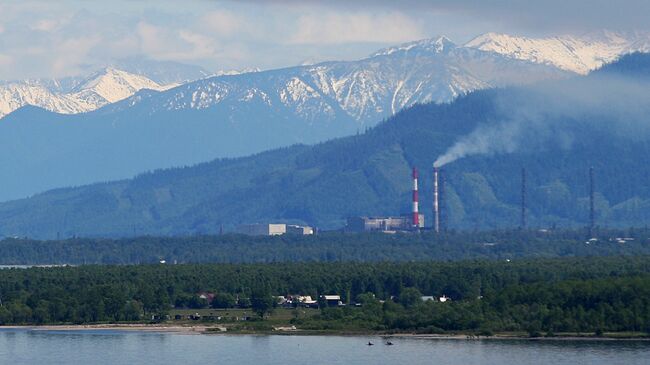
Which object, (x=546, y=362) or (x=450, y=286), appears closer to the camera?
(x=546, y=362)

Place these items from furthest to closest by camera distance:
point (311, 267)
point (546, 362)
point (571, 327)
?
point (311, 267), point (571, 327), point (546, 362)

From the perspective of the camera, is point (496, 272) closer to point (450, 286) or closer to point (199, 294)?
point (450, 286)

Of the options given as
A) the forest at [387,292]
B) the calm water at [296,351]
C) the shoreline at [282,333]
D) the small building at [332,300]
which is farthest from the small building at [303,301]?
the calm water at [296,351]

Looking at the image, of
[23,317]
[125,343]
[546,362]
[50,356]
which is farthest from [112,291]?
[546,362]

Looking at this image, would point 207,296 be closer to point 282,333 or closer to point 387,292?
point 387,292

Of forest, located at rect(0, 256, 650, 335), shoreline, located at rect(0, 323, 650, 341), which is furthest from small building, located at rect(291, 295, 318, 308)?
shoreline, located at rect(0, 323, 650, 341)

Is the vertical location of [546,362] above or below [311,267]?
below

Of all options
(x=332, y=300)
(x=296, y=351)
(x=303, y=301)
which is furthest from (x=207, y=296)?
(x=296, y=351)

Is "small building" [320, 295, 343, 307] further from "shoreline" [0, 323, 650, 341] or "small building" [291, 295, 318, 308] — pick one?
"shoreline" [0, 323, 650, 341]
